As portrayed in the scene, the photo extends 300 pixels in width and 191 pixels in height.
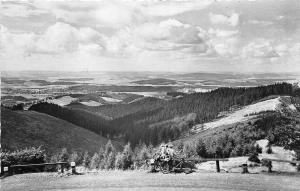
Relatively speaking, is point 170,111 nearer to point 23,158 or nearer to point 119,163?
point 119,163

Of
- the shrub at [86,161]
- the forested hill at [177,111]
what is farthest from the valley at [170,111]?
the shrub at [86,161]

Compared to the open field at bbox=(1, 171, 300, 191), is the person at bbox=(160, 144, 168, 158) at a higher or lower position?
higher

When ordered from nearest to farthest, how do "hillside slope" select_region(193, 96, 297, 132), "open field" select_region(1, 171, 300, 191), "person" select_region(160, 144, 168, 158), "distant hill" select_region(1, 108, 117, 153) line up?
"open field" select_region(1, 171, 300, 191) → "person" select_region(160, 144, 168, 158) → "hillside slope" select_region(193, 96, 297, 132) → "distant hill" select_region(1, 108, 117, 153)

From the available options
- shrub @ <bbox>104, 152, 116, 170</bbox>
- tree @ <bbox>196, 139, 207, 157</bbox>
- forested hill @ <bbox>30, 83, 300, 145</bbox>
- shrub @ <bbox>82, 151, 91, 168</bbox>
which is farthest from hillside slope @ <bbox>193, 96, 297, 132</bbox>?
shrub @ <bbox>104, 152, 116, 170</bbox>

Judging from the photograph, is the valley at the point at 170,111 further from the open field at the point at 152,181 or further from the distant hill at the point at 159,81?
the open field at the point at 152,181

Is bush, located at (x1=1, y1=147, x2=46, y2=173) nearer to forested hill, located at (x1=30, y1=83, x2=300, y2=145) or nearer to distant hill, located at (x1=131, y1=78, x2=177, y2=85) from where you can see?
distant hill, located at (x1=131, y1=78, x2=177, y2=85)

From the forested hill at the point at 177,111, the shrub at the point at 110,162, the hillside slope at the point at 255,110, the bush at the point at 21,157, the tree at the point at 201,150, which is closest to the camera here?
the bush at the point at 21,157

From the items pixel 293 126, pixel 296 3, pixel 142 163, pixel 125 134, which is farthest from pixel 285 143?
pixel 125 134

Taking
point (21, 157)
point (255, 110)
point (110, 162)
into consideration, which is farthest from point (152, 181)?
point (255, 110)
